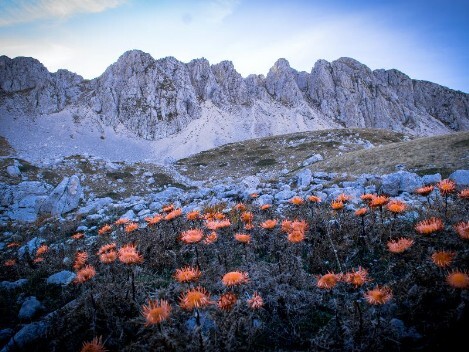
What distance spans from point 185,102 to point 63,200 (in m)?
76.3

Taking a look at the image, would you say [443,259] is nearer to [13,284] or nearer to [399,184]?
[13,284]

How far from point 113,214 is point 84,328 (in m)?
9.98

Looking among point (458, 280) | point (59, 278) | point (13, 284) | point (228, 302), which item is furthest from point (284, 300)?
point (13, 284)

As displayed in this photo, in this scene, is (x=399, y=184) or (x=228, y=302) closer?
(x=228, y=302)

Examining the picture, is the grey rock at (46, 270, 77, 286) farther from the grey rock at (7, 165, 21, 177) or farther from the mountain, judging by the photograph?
the mountain

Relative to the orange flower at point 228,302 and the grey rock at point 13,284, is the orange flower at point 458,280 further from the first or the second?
the grey rock at point 13,284

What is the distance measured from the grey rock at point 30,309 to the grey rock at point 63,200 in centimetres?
1372

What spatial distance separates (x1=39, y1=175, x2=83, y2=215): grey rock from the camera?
17.2 metres

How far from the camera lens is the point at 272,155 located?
144ft

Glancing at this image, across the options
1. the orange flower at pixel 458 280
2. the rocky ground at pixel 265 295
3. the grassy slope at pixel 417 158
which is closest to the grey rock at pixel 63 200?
the rocky ground at pixel 265 295

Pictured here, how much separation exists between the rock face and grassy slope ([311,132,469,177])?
69086 mm

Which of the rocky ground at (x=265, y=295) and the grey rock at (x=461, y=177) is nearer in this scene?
the rocky ground at (x=265, y=295)

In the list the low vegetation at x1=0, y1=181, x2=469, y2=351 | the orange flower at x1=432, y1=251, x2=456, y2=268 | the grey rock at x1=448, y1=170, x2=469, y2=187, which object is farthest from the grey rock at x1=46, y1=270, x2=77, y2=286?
the grey rock at x1=448, y1=170, x2=469, y2=187

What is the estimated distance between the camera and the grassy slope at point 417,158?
15383 millimetres
